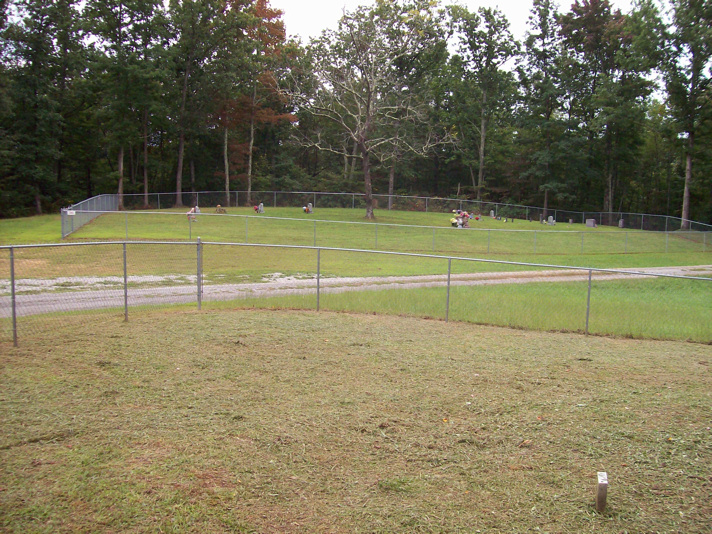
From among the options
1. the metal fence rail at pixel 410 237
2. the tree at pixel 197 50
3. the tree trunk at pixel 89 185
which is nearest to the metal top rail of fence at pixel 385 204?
the tree at pixel 197 50

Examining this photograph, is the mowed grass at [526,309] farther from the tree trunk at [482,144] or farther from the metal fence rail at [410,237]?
the tree trunk at [482,144]

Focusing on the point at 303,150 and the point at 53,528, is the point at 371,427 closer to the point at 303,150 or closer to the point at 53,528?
the point at 53,528

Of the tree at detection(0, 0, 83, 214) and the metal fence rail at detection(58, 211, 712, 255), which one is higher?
the tree at detection(0, 0, 83, 214)

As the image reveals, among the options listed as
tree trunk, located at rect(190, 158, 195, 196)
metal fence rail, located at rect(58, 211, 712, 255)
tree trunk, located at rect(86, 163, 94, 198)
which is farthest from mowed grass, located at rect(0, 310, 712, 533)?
tree trunk, located at rect(86, 163, 94, 198)

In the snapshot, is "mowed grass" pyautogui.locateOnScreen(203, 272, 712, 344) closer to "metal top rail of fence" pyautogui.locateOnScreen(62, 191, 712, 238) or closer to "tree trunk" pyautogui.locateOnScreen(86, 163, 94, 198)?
"metal top rail of fence" pyautogui.locateOnScreen(62, 191, 712, 238)

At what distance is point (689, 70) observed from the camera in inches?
1940

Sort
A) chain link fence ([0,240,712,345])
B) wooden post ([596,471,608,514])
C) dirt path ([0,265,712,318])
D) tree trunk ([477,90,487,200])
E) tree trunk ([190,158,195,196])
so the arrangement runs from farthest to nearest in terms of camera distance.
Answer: tree trunk ([477,90,487,200]) → tree trunk ([190,158,195,196]) → chain link fence ([0,240,712,345]) → dirt path ([0,265,712,318]) → wooden post ([596,471,608,514])

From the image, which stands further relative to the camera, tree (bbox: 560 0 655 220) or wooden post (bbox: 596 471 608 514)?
tree (bbox: 560 0 655 220)

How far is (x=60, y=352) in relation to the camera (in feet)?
28.2

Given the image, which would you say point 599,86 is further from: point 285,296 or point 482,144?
point 285,296

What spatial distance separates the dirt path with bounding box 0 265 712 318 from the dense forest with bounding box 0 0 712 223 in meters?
24.0

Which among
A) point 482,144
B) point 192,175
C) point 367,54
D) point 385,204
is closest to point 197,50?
point 192,175

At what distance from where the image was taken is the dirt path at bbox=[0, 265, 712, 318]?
35.8 ft

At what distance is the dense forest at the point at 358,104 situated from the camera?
44938mm
